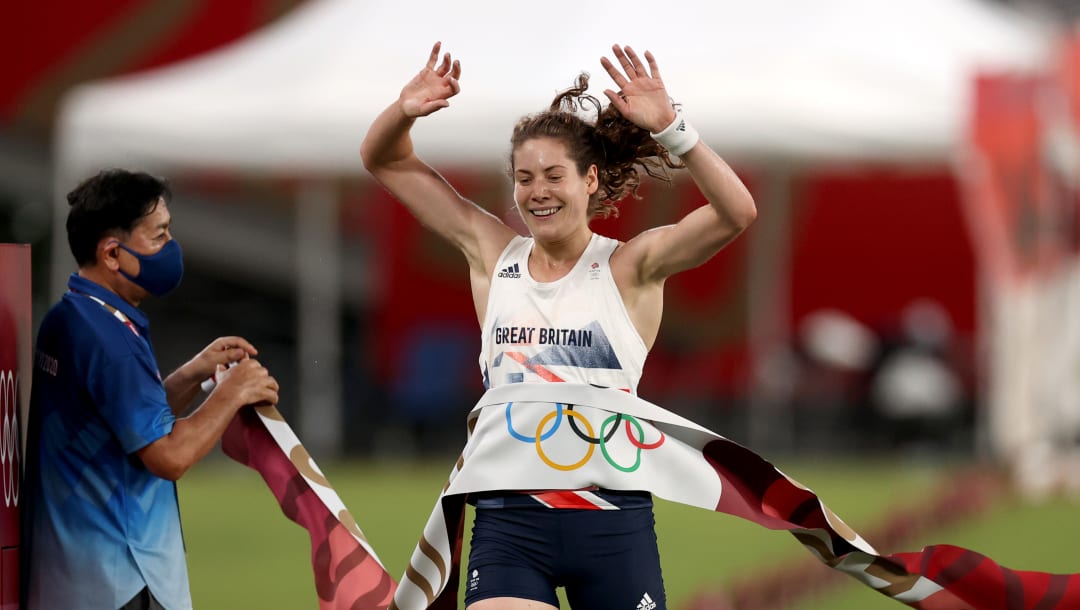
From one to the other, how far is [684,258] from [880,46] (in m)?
11.7

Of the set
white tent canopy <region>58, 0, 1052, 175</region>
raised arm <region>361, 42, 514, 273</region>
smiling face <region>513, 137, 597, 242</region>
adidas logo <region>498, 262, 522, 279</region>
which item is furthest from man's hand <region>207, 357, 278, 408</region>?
white tent canopy <region>58, 0, 1052, 175</region>

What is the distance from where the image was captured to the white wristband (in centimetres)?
459

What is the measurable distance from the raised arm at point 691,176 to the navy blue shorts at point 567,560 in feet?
2.49

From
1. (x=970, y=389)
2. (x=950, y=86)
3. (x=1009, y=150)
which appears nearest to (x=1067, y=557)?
(x=1009, y=150)

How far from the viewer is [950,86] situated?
15.8 meters

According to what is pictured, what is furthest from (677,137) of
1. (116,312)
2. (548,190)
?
(116,312)

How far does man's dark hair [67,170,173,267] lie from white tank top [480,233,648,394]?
1.11 m

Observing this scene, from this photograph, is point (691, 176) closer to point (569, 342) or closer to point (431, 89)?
point (569, 342)

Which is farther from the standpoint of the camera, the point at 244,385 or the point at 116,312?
the point at 244,385

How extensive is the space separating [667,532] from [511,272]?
24.2ft

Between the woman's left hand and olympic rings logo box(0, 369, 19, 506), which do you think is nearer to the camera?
the woman's left hand

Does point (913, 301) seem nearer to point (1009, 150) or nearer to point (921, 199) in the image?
point (921, 199)

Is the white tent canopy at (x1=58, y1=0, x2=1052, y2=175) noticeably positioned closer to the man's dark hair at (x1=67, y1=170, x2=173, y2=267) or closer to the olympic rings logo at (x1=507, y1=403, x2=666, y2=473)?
the man's dark hair at (x1=67, y1=170, x2=173, y2=267)

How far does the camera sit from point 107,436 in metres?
4.74
